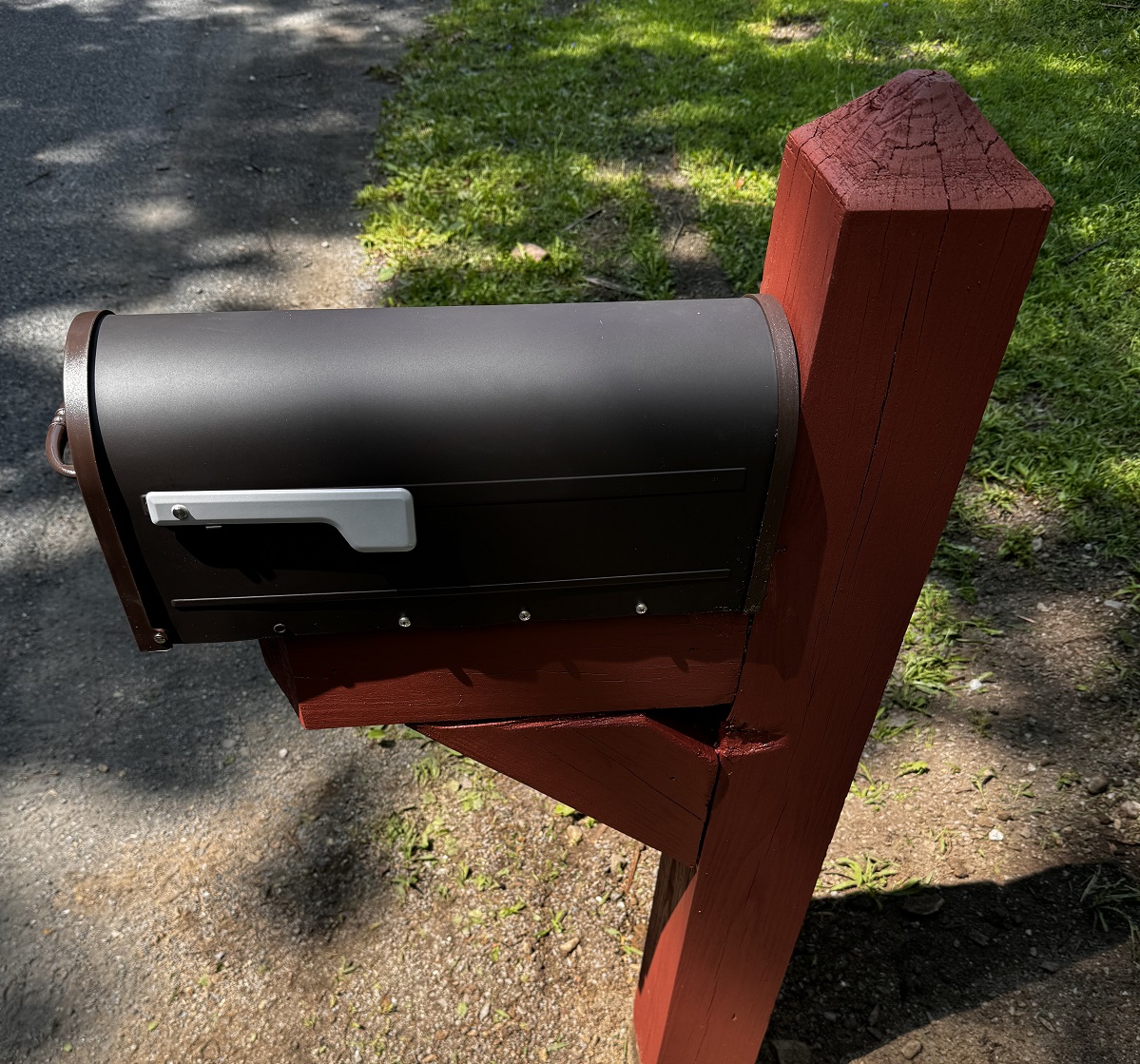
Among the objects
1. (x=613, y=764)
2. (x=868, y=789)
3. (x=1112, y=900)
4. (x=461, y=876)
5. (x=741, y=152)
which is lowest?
(x=461, y=876)

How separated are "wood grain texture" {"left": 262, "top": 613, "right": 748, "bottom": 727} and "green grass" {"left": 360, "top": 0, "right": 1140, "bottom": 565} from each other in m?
2.25

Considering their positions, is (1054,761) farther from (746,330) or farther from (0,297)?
(0,297)

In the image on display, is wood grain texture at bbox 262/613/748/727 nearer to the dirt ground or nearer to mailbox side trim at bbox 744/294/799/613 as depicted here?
mailbox side trim at bbox 744/294/799/613

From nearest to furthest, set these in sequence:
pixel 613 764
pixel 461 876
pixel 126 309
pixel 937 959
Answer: pixel 613 764
pixel 937 959
pixel 461 876
pixel 126 309

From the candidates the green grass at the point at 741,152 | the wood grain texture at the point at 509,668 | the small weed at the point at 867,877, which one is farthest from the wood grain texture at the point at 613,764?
the green grass at the point at 741,152

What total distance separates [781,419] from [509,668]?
1.31 ft

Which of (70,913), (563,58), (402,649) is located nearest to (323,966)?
(70,913)

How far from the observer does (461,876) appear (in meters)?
2.41

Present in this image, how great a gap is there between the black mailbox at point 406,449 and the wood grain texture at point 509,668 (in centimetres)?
9

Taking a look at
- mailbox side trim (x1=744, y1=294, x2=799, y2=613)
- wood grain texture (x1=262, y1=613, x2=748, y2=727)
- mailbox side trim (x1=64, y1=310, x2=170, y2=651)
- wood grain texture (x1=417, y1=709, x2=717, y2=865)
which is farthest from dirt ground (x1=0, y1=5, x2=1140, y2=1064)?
mailbox side trim (x1=64, y1=310, x2=170, y2=651)

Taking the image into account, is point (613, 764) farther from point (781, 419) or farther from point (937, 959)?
point (937, 959)

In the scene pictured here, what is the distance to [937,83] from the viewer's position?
78 cm

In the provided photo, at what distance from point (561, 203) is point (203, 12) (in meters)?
4.34

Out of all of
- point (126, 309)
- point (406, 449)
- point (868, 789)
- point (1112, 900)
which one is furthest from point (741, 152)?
point (406, 449)
